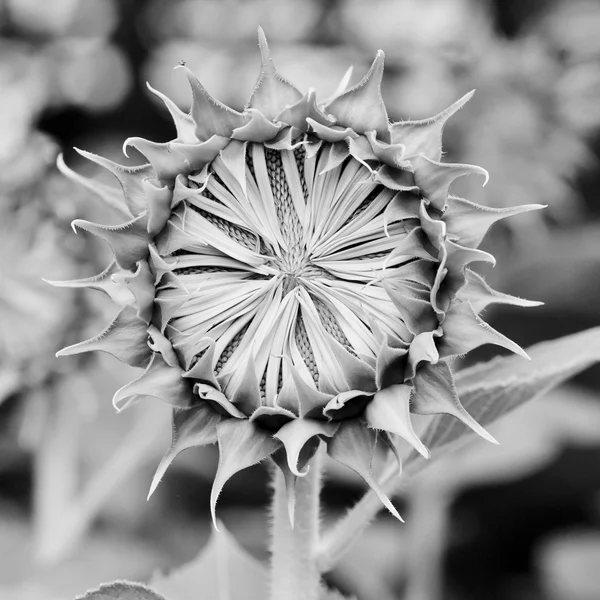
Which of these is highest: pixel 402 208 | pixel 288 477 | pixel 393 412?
pixel 402 208

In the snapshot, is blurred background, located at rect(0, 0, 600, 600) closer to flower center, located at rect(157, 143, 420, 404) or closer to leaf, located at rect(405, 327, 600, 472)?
leaf, located at rect(405, 327, 600, 472)

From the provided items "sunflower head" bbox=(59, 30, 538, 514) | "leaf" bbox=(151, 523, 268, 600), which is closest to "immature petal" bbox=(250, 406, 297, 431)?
"sunflower head" bbox=(59, 30, 538, 514)

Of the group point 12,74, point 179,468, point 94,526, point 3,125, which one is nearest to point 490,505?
point 179,468

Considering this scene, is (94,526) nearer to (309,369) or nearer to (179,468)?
(179,468)

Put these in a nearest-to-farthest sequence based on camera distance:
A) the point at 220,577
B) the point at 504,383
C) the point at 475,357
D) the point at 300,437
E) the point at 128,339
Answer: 1. the point at 300,437
2. the point at 128,339
3. the point at 504,383
4. the point at 220,577
5. the point at 475,357

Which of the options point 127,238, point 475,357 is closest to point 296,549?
point 127,238

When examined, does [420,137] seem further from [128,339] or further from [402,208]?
[128,339]
